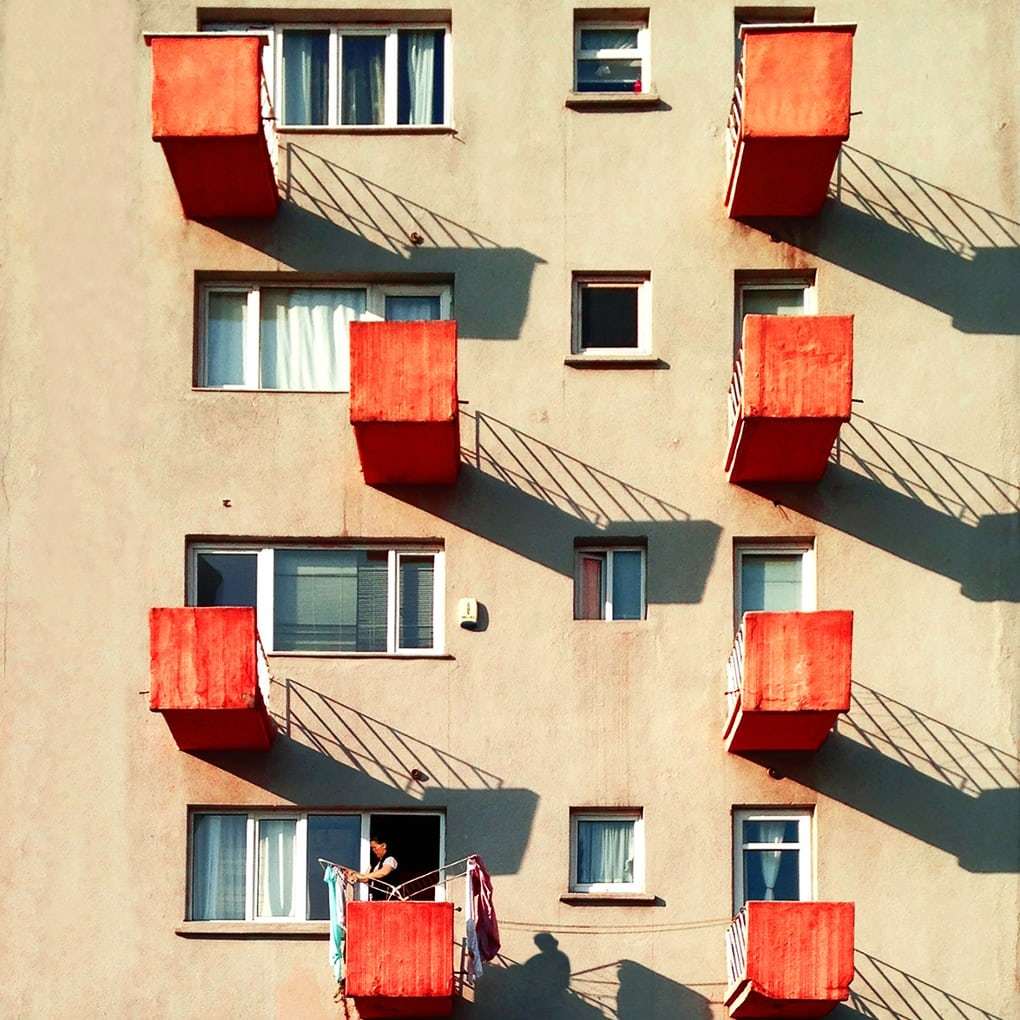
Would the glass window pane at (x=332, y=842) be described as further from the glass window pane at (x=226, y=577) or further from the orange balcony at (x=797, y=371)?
the orange balcony at (x=797, y=371)

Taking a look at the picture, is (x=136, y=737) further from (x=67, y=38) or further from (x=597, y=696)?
(x=67, y=38)

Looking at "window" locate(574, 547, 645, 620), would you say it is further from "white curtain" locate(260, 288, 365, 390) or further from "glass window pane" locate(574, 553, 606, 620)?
"white curtain" locate(260, 288, 365, 390)

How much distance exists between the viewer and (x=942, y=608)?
103ft

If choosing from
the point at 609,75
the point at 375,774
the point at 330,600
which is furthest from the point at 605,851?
the point at 609,75

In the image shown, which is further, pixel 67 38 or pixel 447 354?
pixel 67 38

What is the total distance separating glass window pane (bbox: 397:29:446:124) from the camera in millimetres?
33188

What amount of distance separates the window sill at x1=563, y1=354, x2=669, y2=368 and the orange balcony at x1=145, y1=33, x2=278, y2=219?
4078mm

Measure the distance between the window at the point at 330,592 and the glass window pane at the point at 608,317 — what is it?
10.2 ft

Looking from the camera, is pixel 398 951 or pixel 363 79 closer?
pixel 398 951

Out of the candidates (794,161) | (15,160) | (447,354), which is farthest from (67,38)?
(794,161)

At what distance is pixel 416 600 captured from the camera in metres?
31.9

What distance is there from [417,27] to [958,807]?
1100 cm

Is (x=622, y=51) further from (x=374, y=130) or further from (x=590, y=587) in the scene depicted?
(x=590, y=587)

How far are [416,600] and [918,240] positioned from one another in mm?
7092
